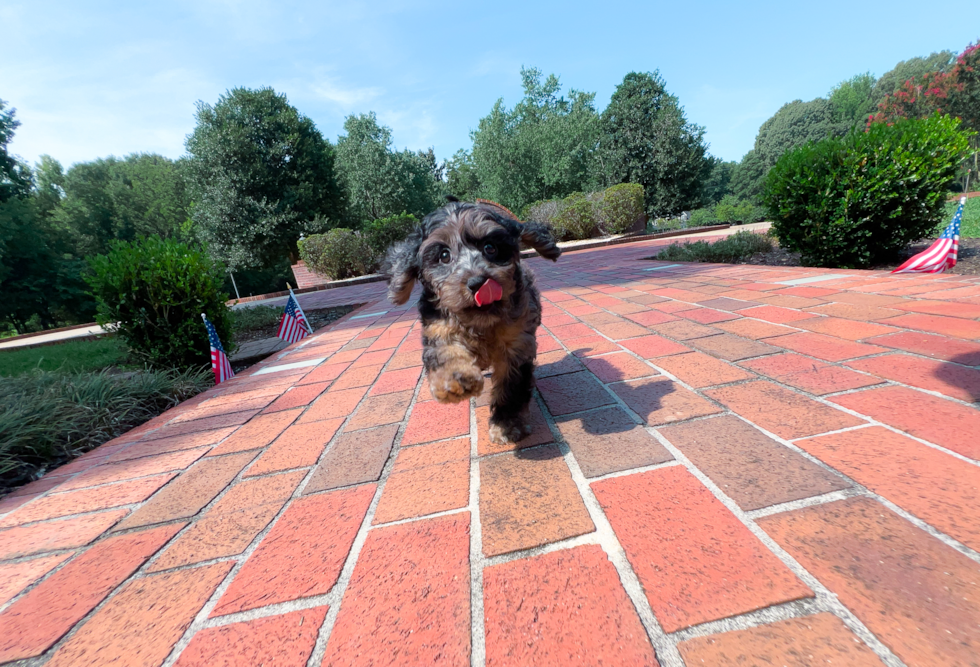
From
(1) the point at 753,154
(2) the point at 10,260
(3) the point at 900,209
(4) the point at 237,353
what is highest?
(1) the point at 753,154

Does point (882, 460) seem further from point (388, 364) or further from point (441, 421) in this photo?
point (388, 364)

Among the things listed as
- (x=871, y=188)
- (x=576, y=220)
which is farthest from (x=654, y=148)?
(x=871, y=188)

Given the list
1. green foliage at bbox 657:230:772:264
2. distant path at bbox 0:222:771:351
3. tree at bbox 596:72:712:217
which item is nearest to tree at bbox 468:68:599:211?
tree at bbox 596:72:712:217

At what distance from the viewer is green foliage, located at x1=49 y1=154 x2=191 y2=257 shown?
3144 cm

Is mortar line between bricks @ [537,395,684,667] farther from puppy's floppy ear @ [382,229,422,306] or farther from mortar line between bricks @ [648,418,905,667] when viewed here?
puppy's floppy ear @ [382,229,422,306]

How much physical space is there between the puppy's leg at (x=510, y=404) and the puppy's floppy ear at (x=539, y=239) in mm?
740

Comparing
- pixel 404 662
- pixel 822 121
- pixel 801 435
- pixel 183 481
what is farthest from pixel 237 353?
pixel 822 121

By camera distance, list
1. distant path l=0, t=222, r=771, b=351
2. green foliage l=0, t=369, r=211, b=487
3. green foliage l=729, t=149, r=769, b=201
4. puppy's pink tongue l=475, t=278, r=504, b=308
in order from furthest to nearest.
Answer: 1. green foliage l=729, t=149, r=769, b=201
2. distant path l=0, t=222, r=771, b=351
3. green foliage l=0, t=369, r=211, b=487
4. puppy's pink tongue l=475, t=278, r=504, b=308

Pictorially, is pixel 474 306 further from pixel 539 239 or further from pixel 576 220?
pixel 576 220

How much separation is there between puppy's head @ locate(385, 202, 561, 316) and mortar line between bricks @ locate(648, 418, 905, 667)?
1.17 meters

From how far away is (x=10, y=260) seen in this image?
882 inches

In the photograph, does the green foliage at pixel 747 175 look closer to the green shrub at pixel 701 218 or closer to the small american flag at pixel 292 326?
the green shrub at pixel 701 218

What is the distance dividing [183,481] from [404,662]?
1818 millimetres

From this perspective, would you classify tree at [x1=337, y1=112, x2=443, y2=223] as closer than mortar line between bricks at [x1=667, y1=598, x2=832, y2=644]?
No
